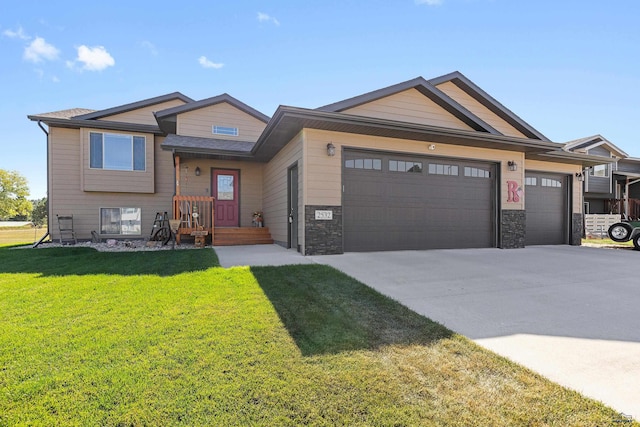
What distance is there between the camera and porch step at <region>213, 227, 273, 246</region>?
9.23 meters

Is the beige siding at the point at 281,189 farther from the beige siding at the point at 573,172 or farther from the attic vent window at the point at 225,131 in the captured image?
the beige siding at the point at 573,172

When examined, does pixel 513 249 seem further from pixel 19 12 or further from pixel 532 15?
pixel 19 12

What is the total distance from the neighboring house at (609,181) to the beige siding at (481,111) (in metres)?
11.2

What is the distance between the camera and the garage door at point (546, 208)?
1005 centimetres

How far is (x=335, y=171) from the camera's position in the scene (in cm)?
712

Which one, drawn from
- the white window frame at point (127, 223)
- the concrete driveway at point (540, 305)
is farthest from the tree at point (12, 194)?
the concrete driveway at point (540, 305)

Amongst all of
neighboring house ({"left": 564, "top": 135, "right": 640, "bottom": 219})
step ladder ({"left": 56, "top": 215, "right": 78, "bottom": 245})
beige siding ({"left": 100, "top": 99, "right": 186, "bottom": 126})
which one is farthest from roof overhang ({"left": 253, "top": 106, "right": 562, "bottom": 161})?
neighboring house ({"left": 564, "top": 135, "right": 640, "bottom": 219})

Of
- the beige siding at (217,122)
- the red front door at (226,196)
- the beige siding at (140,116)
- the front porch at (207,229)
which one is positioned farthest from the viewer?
the red front door at (226,196)

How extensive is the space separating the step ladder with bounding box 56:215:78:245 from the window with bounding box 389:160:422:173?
34.5ft

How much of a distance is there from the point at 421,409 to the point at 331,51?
934cm

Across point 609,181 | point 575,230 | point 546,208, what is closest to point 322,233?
point 546,208

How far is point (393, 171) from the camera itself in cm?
779

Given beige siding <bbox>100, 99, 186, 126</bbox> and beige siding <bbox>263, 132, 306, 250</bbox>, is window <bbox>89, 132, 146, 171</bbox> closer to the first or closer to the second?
beige siding <bbox>100, 99, 186, 126</bbox>

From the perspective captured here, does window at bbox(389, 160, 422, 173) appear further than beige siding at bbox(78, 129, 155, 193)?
No
